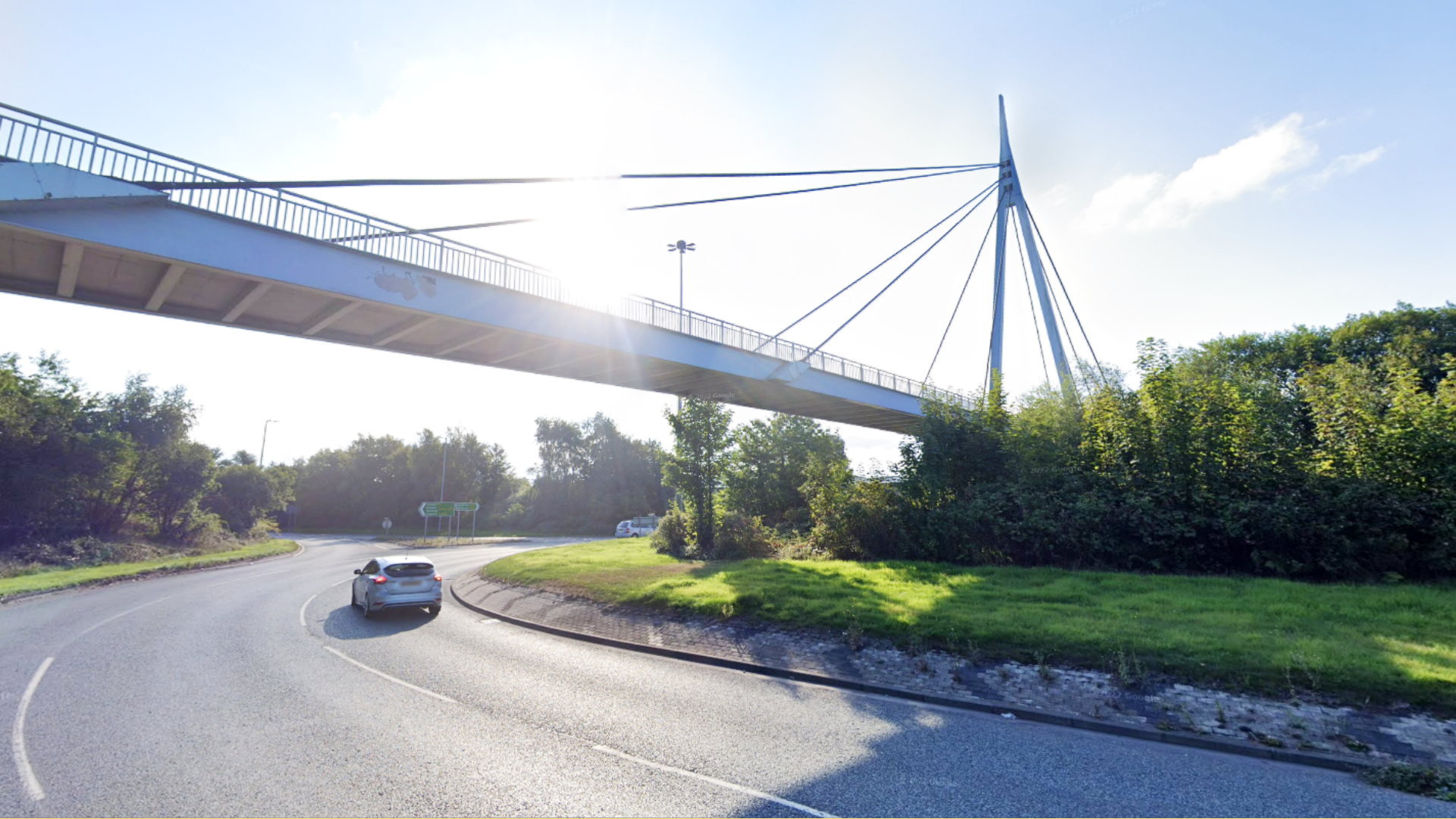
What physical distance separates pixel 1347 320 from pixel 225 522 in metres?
79.8

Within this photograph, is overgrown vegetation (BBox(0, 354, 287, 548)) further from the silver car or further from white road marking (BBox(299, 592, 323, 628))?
the silver car

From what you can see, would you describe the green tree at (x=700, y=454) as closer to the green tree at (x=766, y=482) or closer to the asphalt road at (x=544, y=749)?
the green tree at (x=766, y=482)

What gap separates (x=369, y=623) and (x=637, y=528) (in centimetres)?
3869

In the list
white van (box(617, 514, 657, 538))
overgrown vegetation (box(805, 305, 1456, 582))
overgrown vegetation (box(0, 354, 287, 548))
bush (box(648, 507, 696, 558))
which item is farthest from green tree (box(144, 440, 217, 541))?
overgrown vegetation (box(805, 305, 1456, 582))

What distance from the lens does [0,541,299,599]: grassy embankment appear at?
21.6 m

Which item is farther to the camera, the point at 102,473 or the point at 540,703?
the point at 102,473

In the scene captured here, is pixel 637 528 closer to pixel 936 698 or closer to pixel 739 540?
pixel 739 540

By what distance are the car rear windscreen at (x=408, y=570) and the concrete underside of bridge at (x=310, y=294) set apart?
23.4 ft

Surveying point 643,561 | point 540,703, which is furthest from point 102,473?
point 540,703

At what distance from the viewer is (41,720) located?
25.2 feet

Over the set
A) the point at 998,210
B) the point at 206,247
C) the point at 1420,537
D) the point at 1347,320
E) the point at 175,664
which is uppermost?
the point at 998,210

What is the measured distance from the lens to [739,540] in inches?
912

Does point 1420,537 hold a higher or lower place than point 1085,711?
higher

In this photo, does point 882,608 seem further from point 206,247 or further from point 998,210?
point 998,210
